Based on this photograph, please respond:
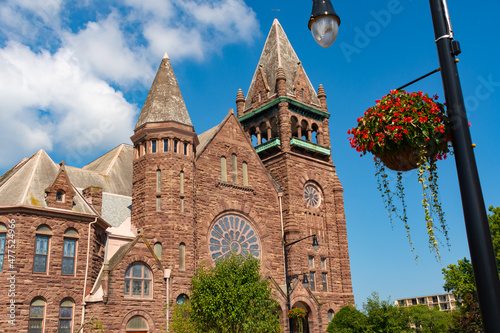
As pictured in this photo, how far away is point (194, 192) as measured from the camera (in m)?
34.0

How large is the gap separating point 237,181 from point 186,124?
620 cm

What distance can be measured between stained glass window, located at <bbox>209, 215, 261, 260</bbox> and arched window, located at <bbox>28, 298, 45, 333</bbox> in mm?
11853

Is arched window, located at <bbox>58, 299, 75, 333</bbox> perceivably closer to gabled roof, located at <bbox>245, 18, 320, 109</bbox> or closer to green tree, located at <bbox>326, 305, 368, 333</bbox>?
green tree, located at <bbox>326, 305, 368, 333</bbox>

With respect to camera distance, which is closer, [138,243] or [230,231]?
[138,243]

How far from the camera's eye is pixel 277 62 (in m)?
48.5

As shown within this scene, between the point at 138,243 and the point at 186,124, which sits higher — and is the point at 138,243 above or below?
below

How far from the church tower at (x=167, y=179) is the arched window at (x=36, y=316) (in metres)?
7.15

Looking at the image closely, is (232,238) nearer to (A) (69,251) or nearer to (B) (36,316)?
(A) (69,251)

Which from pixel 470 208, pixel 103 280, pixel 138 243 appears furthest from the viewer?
pixel 138 243

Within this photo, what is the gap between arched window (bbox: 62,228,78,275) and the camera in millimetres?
27797

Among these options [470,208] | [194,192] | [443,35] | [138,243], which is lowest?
[470,208]

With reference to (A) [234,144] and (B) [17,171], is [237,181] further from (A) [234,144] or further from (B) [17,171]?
(B) [17,171]

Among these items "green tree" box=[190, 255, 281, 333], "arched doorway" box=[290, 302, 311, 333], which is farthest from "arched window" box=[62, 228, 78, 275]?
"arched doorway" box=[290, 302, 311, 333]

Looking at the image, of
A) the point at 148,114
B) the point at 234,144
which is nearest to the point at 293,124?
the point at 234,144
